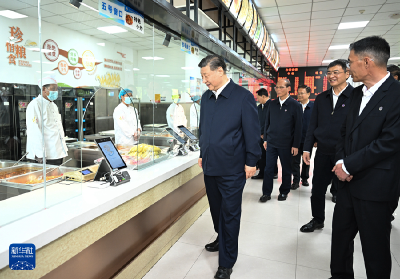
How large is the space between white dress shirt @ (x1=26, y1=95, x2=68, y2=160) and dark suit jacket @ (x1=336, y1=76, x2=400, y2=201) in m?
1.81

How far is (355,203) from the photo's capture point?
5.57ft

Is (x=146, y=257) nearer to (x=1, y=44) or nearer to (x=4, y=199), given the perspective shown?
(x=4, y=199)

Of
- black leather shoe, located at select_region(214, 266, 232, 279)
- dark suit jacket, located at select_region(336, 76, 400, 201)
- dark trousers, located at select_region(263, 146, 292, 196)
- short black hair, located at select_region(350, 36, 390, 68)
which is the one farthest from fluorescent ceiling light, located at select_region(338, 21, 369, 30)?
black leather shoe, located at select_region(214, 266, 232, 279)

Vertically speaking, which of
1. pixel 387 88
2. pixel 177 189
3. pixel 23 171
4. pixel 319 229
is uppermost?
pixel 387 88

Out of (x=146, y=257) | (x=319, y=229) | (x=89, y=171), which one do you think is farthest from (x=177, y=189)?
(x=319, y=229)

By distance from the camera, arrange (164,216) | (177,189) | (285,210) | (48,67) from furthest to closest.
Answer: (285,210) < (177,189) < (164,216) < (48,67)

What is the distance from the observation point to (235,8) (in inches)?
164

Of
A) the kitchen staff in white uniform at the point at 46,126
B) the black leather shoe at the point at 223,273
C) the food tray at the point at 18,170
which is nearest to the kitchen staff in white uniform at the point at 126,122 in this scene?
the kitchen staff in white uniform at the point at 46,126

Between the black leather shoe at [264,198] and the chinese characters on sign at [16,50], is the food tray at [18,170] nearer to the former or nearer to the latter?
the chinese characters on sign at [16,50]

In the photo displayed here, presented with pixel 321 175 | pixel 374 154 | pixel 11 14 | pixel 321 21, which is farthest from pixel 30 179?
pixel 321 21

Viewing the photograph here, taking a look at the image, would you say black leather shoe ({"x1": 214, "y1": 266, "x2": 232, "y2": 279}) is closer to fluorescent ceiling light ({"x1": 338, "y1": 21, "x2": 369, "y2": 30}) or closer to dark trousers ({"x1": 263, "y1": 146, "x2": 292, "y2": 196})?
dark trousers ({"x1": 263, "y1": 146, "x2": 292, "y2": 196})

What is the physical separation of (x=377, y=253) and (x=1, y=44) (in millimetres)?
2535

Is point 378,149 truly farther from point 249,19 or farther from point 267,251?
point 249,19

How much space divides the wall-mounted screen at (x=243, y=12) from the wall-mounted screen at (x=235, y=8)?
0.41 feet
